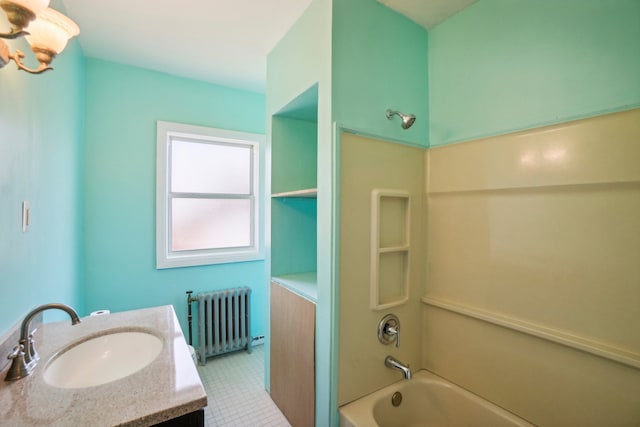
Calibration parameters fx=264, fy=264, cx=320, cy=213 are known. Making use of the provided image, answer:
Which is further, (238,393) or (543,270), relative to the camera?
(238,393)

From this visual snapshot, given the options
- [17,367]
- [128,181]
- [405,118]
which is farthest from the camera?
[128,181]

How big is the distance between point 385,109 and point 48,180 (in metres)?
1.87

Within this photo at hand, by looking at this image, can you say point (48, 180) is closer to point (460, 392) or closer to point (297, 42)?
point (297, 42)

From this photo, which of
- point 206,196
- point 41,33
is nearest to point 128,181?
point 206,196

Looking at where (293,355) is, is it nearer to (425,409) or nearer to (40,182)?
(425,409)

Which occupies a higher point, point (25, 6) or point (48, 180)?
point (25, 6)

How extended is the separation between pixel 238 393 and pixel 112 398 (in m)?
1.53

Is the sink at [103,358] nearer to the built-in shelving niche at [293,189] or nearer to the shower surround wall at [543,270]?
the built-in shelving niche at [293,189]

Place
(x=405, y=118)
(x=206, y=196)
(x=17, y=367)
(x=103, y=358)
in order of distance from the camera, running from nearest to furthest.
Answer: (x=17, y=367), (x=103, y=358), (x=405, y=118), (x=206, y=196)

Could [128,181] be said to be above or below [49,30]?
below

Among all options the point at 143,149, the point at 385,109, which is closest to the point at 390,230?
the point at 385,109

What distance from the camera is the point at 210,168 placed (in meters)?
2.67

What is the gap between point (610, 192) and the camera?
110 cm

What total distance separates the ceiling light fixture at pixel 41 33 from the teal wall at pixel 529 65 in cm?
185
